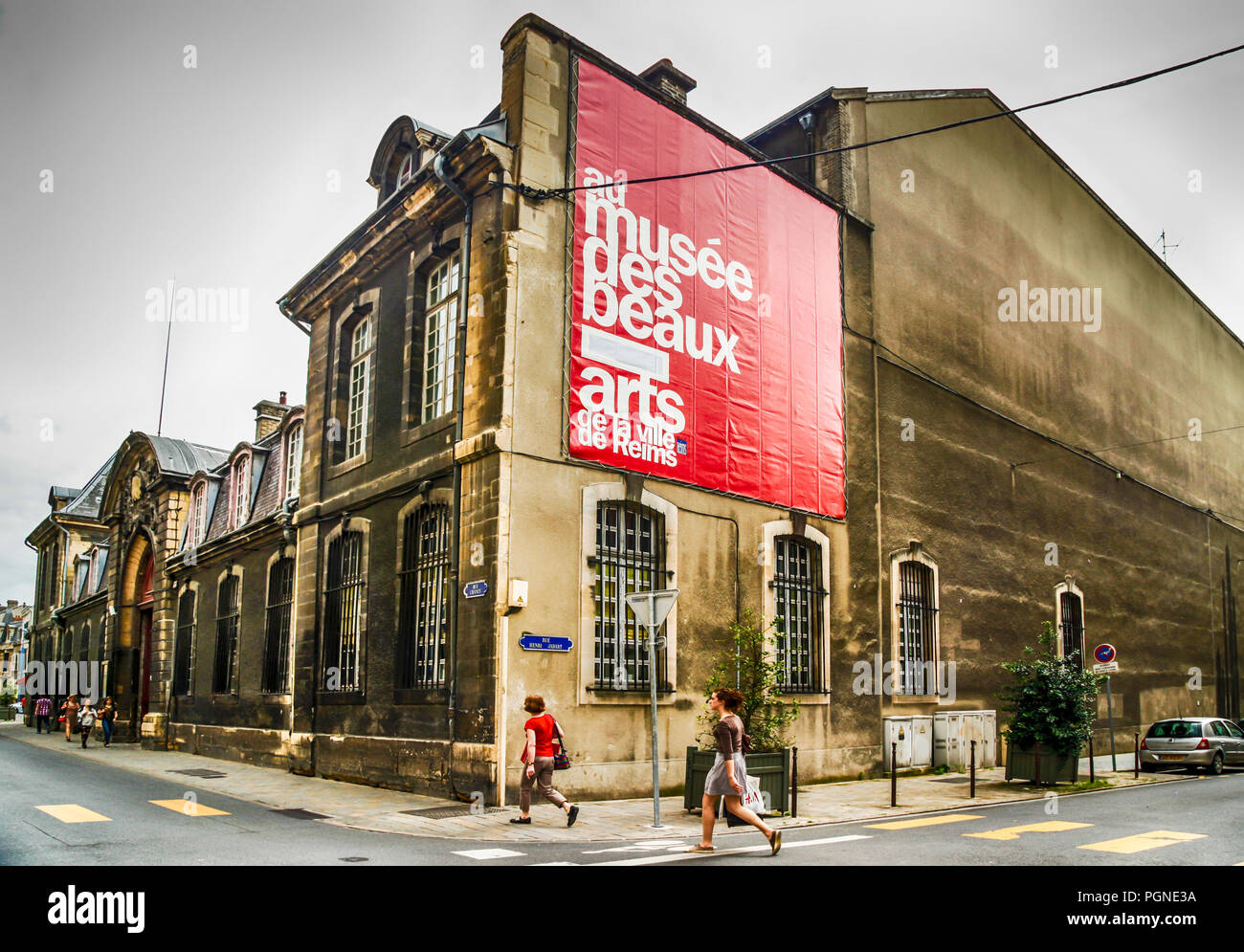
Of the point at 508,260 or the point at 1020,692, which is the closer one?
the point at 508,260

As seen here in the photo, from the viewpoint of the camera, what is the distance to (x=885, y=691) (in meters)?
20.0

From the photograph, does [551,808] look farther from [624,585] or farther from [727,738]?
[727,738]

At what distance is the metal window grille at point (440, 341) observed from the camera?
1678cm

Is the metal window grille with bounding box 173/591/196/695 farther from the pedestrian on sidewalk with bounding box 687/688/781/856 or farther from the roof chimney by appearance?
the pedestrian on sidewalk with bounding box 687/688/781/856

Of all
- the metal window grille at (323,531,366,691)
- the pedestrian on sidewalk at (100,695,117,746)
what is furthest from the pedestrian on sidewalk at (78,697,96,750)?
the metal window grille at (323,531,366,691)

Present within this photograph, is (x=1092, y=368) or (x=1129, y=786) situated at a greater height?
(x=1092, y=368)

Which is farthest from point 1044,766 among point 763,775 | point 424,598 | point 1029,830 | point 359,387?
point 359,387

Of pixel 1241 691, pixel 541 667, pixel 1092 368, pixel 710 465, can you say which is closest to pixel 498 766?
pixel 541 667

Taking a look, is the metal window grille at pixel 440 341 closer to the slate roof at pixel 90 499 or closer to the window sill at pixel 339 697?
the window sill at pixel 339 697

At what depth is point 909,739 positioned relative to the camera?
20016mm

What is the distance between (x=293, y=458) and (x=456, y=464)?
10.2 meters

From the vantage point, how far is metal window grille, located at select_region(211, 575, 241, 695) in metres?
Result: 24.7
